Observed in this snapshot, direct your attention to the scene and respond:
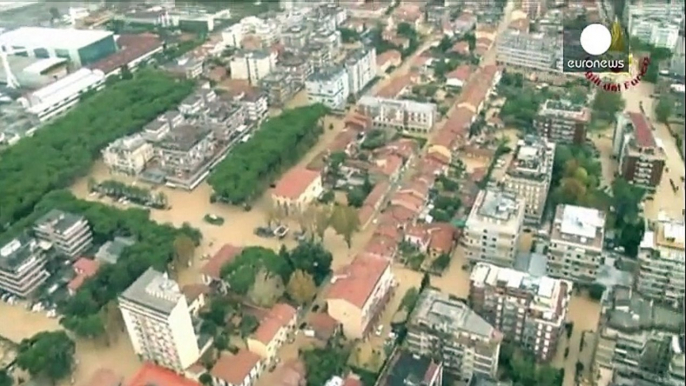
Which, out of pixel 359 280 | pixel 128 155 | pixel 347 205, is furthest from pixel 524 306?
pixel 128 155

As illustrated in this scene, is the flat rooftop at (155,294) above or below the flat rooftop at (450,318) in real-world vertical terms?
above

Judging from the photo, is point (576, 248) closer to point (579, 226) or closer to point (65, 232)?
point (579, 226)

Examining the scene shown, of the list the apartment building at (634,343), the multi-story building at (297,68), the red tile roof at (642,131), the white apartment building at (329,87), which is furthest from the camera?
the multi-story building at (297,68)

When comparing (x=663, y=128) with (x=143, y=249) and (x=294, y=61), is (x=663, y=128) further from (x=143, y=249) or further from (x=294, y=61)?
(x=143, y=249)

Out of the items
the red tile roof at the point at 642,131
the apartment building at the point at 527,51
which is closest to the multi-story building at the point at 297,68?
the apartment building at the point at 527,51

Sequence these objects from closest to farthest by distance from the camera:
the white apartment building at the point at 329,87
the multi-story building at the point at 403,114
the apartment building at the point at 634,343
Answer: the apartment building at the point at 634,343 → the multi-story building at the point at 403,114 → the white apartment building at the point at 329,87

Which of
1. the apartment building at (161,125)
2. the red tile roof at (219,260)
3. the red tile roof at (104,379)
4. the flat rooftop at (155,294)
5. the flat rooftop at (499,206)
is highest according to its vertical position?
the flat rooftop at (155,294)

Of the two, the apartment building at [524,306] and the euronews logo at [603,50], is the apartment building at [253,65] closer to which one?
the euronews logo at [603,50]

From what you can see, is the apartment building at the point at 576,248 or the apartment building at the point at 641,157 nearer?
the apartment building at the point at 576,248
